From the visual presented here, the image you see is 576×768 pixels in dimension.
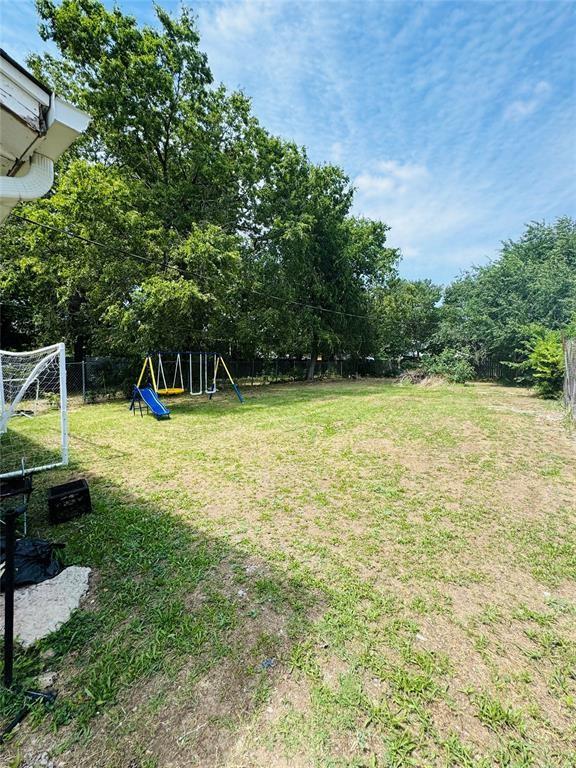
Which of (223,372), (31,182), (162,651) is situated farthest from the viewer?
(223,372)

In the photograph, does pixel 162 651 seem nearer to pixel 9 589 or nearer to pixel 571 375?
pixel 9 589

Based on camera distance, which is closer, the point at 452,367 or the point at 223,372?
the point at 223,372

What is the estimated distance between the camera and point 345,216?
21844mm

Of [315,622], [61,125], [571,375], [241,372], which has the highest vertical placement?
[61,125]

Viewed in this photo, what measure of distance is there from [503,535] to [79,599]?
3518 mm

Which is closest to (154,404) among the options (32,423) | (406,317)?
(32,423)

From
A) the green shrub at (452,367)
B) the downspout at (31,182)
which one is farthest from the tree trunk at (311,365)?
the downspout at (31,182)

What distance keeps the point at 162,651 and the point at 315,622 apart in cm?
90

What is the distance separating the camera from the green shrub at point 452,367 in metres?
17.1

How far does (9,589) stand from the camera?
1.54 metres

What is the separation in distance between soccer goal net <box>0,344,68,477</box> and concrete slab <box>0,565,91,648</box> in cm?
187

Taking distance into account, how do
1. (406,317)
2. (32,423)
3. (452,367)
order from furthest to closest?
(406,317) < (452,367) < (32,423)

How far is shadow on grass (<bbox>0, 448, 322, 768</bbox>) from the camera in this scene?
55.6 inches

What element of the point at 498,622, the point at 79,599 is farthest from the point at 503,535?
the point at 79,599
